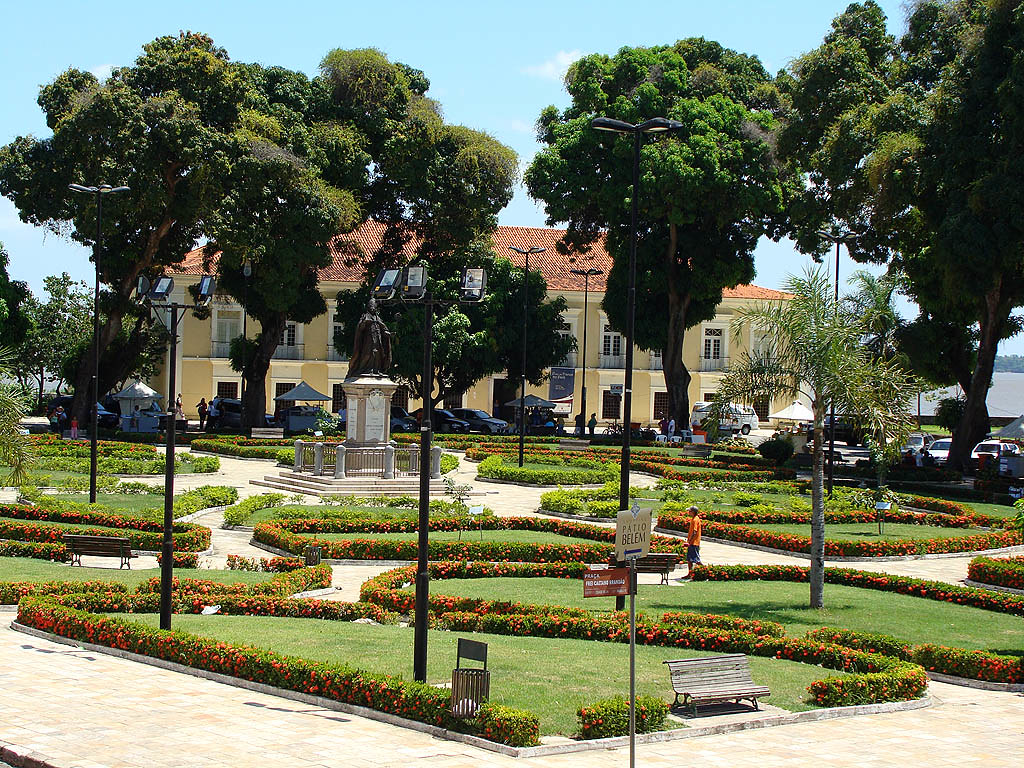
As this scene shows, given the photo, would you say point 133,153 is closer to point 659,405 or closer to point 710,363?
point 659,405

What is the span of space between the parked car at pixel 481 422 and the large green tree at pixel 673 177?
8.92 metres

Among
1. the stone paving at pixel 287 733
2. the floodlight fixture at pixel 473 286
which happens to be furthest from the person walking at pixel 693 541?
the floodlight fixture at pixel 473 286

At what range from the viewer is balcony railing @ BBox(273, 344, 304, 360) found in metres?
64.0

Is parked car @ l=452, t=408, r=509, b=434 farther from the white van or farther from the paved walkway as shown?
the paved walkway

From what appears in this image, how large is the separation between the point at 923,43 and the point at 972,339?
11.1 meters

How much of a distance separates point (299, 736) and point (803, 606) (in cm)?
968

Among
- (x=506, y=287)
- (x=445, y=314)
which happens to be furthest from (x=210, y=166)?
(x=506, y=287)

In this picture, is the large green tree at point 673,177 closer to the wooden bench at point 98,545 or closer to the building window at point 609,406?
the building window at point 609,406

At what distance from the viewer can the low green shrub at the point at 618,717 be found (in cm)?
1066

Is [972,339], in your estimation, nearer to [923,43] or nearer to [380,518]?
[923,43]

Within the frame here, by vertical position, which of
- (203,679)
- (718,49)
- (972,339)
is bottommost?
(203,679)

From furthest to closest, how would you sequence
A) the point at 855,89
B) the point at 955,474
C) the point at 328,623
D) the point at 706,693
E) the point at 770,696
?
the point at 855,89
the point at 955,474
the point at 328,623
the point at 770,696
the point at 706,693

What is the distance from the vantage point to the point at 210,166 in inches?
1718

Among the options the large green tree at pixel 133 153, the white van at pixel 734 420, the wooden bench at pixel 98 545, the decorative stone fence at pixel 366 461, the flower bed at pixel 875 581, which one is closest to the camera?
the flower bed at pixel 875 581
